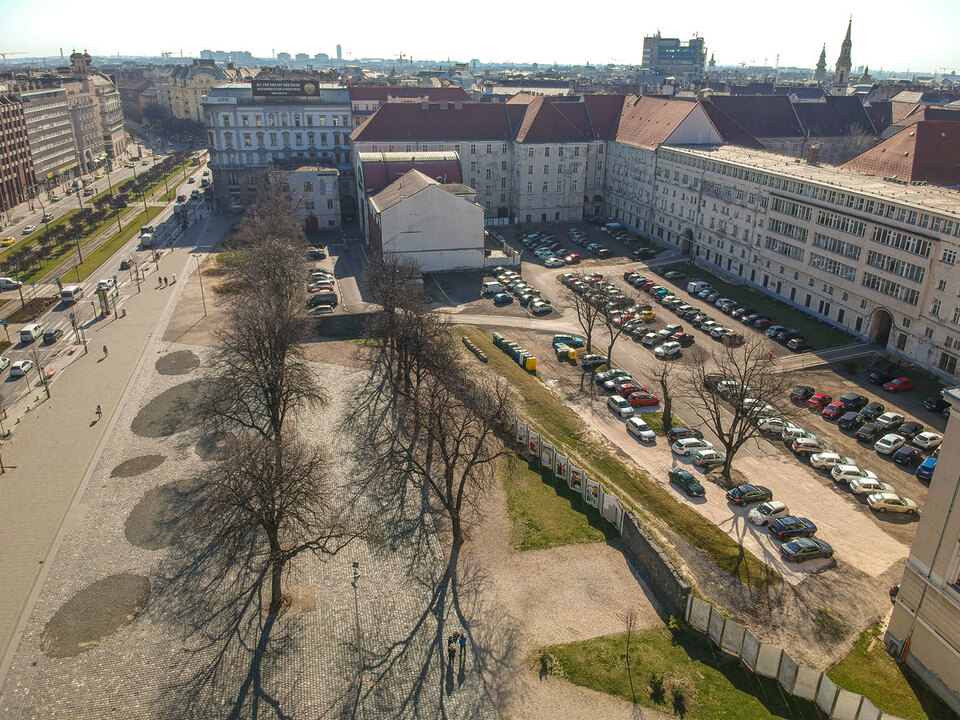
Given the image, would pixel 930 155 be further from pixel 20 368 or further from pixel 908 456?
pixel 20 368

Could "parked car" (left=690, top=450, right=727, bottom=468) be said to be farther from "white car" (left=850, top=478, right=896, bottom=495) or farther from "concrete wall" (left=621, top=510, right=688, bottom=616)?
"concrete wall" (left=621, top=510, right=688, bottom=616)

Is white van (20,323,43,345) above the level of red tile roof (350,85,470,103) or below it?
below

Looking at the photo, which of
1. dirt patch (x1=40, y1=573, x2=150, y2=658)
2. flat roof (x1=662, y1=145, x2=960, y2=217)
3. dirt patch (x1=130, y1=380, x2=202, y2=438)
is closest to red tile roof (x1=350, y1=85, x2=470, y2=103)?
flat roof (x1=662, y1=145, x2=960, y2=217)

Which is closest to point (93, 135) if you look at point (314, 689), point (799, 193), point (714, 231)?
point (714, 231)

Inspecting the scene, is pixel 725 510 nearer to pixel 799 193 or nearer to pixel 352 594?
pixel 352 594

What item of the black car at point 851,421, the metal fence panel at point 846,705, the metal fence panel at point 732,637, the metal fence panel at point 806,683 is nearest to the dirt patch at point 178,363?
the metal fence panel at point 732,637

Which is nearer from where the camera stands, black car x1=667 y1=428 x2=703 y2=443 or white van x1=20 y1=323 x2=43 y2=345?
black car x1=667 y1=428 x2=703 y2=443

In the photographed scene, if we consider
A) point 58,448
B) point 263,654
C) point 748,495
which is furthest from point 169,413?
point 748,495

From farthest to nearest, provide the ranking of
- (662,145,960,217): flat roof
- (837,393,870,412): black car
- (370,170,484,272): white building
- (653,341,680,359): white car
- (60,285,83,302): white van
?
1. (370,170,484,272): white building
2. (60,285,83,302): white van
3. (653,341,680,359): white car
4. (662,145,960,217): flat roof
5. (837,393,870,412): black car
